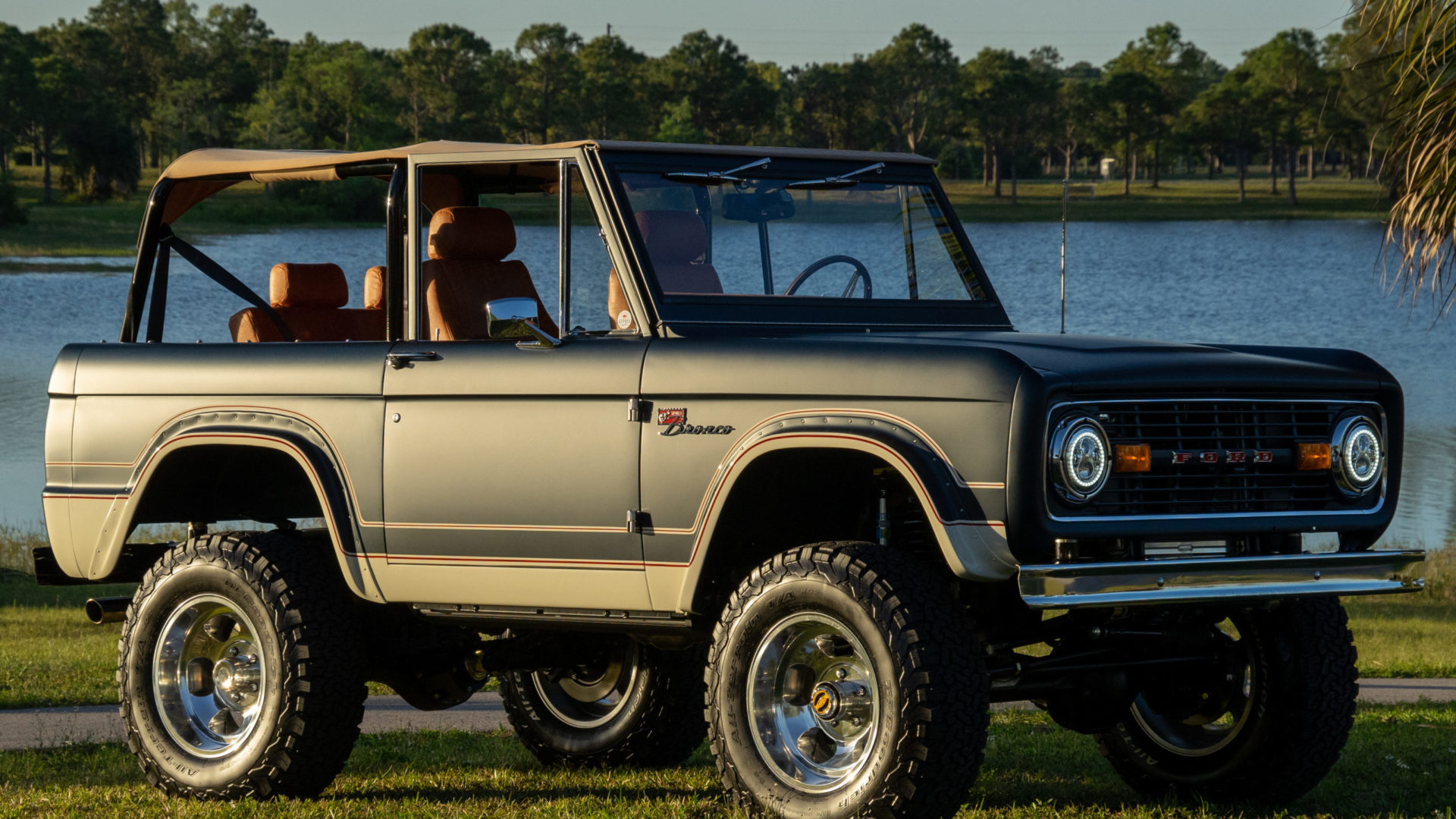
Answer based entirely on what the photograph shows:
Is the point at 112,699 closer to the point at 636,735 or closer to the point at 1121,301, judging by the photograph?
the point at 636,735

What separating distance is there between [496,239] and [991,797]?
268 cm

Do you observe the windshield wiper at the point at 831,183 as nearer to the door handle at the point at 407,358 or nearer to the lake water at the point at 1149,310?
the door handle at the point at 407,358

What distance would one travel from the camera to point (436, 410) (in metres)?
5.95

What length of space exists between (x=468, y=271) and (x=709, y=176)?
95cm

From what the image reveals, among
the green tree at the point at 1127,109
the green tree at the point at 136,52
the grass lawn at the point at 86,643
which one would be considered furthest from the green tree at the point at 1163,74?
the grass lawn at the point at 86,643

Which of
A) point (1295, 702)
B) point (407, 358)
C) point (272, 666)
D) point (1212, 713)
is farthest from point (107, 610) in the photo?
point (1295, 702)

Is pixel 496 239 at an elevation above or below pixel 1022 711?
above

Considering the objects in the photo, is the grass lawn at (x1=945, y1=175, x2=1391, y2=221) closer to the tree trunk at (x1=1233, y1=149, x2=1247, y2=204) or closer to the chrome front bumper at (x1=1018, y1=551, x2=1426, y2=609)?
the tree trunk at (x1=1233, y1=149, x2=1247, y2=204)

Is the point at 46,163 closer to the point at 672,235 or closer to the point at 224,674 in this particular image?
the point at 224,674

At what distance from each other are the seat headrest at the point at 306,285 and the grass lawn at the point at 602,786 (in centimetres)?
190

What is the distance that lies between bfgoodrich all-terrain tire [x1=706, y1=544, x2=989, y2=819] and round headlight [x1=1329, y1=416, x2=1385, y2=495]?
4.02ft

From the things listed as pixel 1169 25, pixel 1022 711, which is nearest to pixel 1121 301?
pixel 1022 711

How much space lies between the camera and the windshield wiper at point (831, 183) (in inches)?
259

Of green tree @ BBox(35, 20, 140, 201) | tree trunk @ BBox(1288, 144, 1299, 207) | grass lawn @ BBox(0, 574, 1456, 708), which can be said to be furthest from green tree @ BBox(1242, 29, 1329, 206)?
grass lawn @ BBox(0, 574, 1456, 708)
